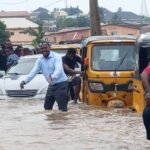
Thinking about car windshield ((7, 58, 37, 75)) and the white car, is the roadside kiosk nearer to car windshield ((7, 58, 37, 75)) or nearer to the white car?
the white car

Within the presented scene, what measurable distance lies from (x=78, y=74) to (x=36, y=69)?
134 inches

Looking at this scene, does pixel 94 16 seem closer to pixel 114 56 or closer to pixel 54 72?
pixel 114 56

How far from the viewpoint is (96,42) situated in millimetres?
14953

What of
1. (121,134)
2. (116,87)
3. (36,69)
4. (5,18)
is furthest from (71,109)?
(5,18)

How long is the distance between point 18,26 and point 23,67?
83.8 m

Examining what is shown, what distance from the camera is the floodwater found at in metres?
9.16

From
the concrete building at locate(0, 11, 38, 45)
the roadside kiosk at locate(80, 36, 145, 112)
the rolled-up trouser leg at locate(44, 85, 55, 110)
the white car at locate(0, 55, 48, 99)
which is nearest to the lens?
the rolled-up trouser leg at locate(44, 85, 55, 110)

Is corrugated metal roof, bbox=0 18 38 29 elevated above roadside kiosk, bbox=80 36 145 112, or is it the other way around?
roadside kiosk, bbox=80 36 145 112

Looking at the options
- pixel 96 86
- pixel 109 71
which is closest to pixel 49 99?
pixel 96 86

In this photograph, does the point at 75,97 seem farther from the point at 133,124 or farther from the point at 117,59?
the point at 133,124

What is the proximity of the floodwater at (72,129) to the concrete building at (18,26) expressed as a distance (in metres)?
67.5

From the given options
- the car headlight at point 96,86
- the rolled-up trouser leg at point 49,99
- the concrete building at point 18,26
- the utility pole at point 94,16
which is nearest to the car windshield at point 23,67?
the car headlight at point 96,86

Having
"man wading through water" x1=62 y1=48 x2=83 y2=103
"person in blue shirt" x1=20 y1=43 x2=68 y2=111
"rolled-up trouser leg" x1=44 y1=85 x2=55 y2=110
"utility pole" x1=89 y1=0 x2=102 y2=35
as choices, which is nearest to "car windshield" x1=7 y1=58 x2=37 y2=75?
"man wading through water" x1=62 y1=48 x2=83 y2=103

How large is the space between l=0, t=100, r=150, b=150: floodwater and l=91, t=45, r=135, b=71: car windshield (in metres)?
1.08
